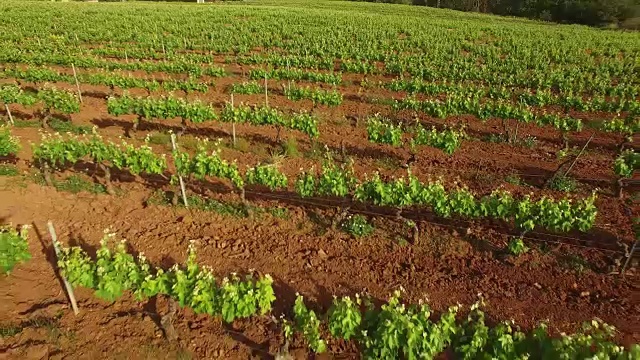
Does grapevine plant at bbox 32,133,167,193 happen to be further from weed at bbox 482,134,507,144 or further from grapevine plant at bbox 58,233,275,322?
weed at bbox 482,134,507,144

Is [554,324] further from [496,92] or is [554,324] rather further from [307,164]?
[496,92]

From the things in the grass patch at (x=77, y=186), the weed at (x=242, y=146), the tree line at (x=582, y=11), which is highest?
the tree line at (x=582, y=11)

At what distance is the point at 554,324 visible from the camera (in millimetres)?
8266

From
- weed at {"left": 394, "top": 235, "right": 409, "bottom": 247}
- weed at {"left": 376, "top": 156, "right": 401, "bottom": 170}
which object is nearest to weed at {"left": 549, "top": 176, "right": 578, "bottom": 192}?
weed at {"left": 376, "top": 156, "right": 401, "bottom": 170}

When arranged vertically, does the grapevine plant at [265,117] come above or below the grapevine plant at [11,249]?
above

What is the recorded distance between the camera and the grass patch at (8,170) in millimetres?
12477

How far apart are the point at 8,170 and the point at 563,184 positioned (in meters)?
17.6

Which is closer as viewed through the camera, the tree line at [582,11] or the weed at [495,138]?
the weed at [495,138]

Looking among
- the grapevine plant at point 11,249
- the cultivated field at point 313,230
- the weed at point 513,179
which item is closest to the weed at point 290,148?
the cultivated field at point 313,230

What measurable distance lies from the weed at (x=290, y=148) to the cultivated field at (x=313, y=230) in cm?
12

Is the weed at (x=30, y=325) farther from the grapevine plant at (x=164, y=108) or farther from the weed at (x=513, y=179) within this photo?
the weed at (x=513, y=179)

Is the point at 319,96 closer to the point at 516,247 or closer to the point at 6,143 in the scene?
the point at 516,247

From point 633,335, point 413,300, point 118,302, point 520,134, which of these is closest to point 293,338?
point 413,300

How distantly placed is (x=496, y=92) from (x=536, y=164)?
6.14 m
